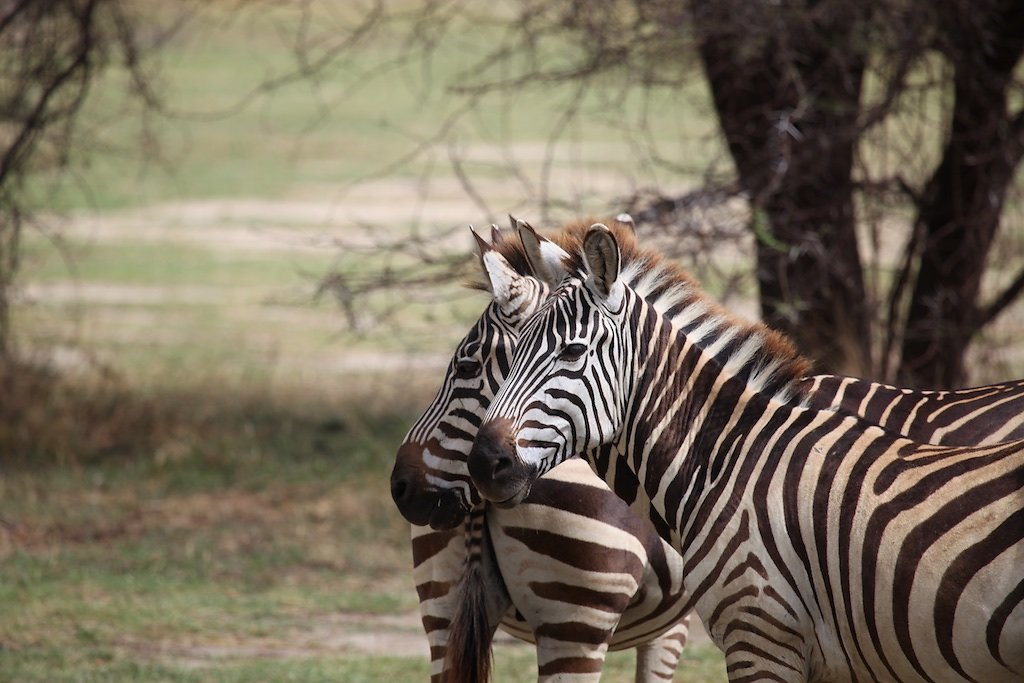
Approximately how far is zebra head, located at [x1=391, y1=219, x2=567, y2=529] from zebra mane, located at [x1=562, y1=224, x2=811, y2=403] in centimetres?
22

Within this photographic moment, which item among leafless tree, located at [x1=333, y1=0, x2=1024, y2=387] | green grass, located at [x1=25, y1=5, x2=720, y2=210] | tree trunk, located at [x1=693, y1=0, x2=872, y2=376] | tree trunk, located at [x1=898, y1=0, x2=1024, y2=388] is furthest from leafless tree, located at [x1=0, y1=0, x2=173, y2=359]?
green grass, located at [x1=25, y1=5, x2=720, y2=210]

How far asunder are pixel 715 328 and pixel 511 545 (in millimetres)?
936

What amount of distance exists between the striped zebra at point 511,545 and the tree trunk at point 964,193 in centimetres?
444

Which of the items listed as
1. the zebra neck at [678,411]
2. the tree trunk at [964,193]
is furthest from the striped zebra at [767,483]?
the tree trunk at [964,193]

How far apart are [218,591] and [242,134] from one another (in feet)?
87.4

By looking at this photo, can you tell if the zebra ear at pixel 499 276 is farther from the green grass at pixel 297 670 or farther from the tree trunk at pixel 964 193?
the tree trunk at pixel 964 193

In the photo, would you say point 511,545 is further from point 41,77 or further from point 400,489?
point 41,77

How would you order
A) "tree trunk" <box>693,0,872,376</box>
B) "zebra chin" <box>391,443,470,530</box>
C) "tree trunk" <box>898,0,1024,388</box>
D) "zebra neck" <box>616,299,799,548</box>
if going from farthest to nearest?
"tree trunk" <box>898,0,1024,388</box> < "tree trunk" <box>693,0,872,376</box> < "zebra chin" <box>391,443,470,530</box> < "zebra neck" <box>616,299,799,548</box>

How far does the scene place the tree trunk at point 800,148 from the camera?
7.20 m

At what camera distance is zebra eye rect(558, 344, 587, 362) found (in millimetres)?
3457

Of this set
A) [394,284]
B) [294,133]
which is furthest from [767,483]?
[294,133]

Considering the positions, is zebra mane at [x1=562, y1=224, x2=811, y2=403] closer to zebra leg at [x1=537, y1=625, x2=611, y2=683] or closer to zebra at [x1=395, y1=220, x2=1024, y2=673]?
zebra at [x1=395, y1=220, x2=1024, y2=673]

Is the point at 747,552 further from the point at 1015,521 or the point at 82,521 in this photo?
the point at 82,521

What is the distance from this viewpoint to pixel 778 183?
716 centimetres
